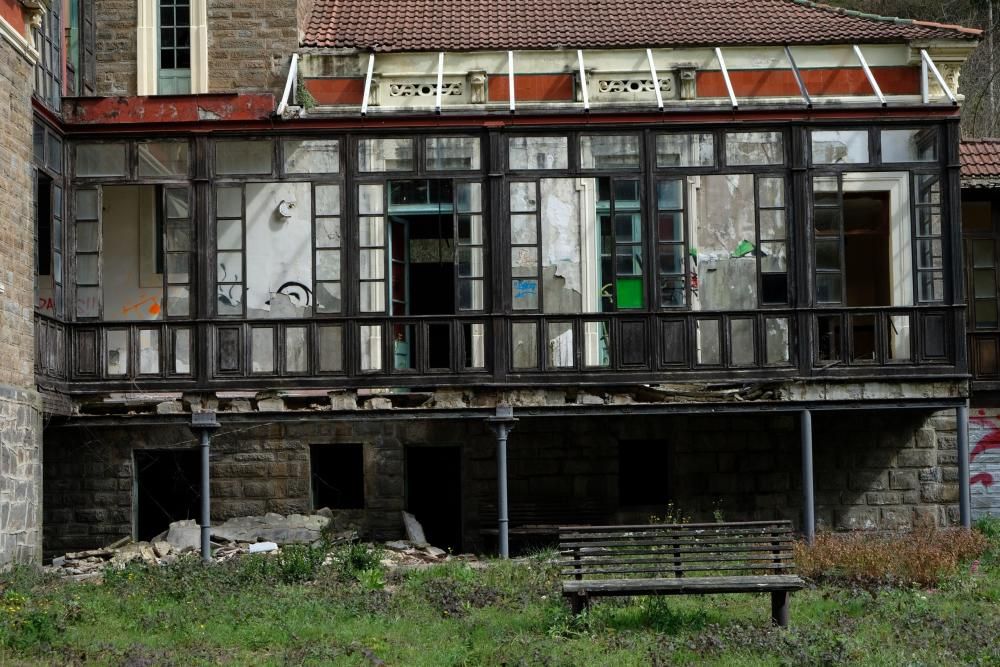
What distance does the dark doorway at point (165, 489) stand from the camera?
22734mm

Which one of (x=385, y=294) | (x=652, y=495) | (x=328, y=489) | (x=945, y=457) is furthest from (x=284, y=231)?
(x=945, y=457)

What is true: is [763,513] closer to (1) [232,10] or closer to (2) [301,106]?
(2) [301,106]

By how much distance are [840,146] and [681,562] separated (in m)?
8.10

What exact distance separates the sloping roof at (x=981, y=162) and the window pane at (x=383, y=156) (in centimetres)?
952

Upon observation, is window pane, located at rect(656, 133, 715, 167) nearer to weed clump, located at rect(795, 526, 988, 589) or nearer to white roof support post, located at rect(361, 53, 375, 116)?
white roof support post, located at rect(361, 53, 375, 116)

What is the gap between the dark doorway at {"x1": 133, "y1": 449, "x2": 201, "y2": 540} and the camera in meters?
22.7

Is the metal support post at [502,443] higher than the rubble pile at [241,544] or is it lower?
higher

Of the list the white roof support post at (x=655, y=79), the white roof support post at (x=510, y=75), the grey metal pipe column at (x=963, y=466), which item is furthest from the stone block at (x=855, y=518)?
the white roof support post at (x=510, y=75)

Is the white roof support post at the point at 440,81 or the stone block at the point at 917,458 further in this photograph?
the stone block at the point at 917,458

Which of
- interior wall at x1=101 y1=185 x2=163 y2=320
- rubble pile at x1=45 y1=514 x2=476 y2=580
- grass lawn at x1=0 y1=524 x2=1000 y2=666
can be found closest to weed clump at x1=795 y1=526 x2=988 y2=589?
grass lawn at x1=0 y1=524 x2=1000 y2=666

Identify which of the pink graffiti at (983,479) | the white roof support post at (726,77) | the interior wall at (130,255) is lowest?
the pink graffiti at (983,479)

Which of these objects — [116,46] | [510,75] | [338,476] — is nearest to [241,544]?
[338,476]

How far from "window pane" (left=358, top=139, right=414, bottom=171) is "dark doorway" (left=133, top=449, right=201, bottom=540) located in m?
5.77

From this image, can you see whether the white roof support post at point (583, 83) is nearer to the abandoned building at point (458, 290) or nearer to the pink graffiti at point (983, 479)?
the abandoned building at point (458, 290)
